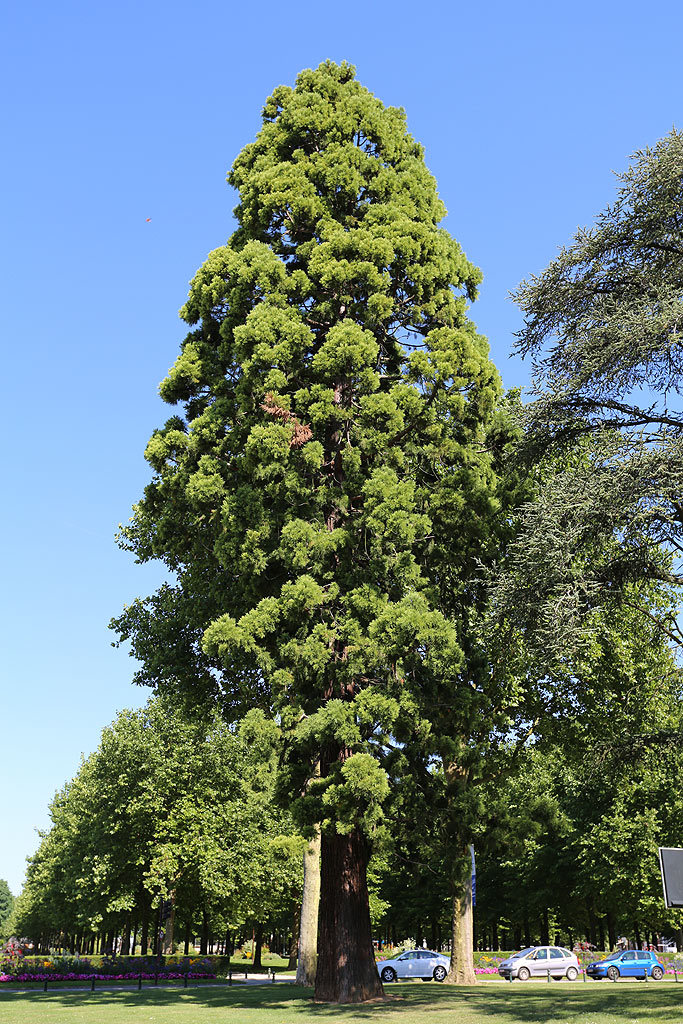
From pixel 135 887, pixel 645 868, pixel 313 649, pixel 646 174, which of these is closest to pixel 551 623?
pixel 313 649

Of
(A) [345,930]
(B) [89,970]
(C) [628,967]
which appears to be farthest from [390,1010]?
(B) [89,970]

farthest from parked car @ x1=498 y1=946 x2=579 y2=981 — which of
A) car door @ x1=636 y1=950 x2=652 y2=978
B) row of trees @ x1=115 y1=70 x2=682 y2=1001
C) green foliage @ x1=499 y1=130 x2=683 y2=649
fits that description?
green foliage @ x1=499 y1=130 x2=683 y2=649

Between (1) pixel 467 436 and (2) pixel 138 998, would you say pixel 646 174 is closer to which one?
(1) pixel 467 436

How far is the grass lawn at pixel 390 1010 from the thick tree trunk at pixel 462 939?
2.40 m

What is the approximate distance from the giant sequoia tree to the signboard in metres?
8.32

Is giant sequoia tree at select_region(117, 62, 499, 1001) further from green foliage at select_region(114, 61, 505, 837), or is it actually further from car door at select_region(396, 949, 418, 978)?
car door at select_region(396, 949, 418, 978)

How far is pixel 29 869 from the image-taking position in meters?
78.1

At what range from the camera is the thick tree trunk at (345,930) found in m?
17.2

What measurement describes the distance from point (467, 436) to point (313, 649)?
634 cm

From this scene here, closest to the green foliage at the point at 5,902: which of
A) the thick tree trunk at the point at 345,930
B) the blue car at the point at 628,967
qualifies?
the blue car at the point at 628,967

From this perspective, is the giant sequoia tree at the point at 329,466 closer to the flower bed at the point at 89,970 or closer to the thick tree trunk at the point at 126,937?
the flower bed at the point at 89,970

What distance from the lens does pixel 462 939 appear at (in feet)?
80.4

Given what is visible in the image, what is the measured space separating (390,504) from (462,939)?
48.5ft

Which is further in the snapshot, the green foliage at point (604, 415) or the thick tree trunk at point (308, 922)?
the thick tree trunk at point (308, 922)
